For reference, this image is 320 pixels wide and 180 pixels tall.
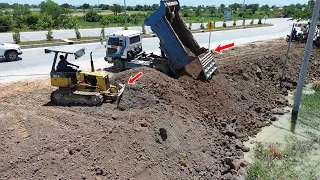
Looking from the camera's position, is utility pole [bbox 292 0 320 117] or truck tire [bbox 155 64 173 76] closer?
Result: utility pole [bbox 292 0 320 117]

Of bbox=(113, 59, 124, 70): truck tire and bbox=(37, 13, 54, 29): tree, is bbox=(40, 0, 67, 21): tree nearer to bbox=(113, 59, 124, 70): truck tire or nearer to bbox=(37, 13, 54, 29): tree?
bbox=(37, 13, 54, 29): tree

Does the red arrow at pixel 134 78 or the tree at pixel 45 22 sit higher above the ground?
the tree at pixel 45 22

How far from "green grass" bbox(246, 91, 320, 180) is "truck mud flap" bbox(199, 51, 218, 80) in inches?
161

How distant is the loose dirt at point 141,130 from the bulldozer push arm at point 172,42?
822mm

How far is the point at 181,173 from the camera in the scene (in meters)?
8.59

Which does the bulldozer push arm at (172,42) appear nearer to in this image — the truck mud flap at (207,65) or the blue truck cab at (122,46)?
the truck mud flap at (207,65)

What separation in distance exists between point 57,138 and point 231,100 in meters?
7.49

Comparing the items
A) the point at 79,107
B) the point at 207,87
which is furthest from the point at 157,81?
the point at 79,107

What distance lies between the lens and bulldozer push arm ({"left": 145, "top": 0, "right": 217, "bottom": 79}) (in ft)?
43.4

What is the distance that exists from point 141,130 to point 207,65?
5939 millimetres

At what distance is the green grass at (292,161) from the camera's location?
30.0ft

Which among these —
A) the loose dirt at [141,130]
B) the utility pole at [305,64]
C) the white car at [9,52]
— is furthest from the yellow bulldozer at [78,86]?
the white car at [9,52]

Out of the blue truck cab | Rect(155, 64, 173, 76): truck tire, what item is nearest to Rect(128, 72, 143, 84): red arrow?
Rect(155, 64, 173, 76): truck tire

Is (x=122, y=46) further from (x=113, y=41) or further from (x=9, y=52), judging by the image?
(x=9, y=52)
